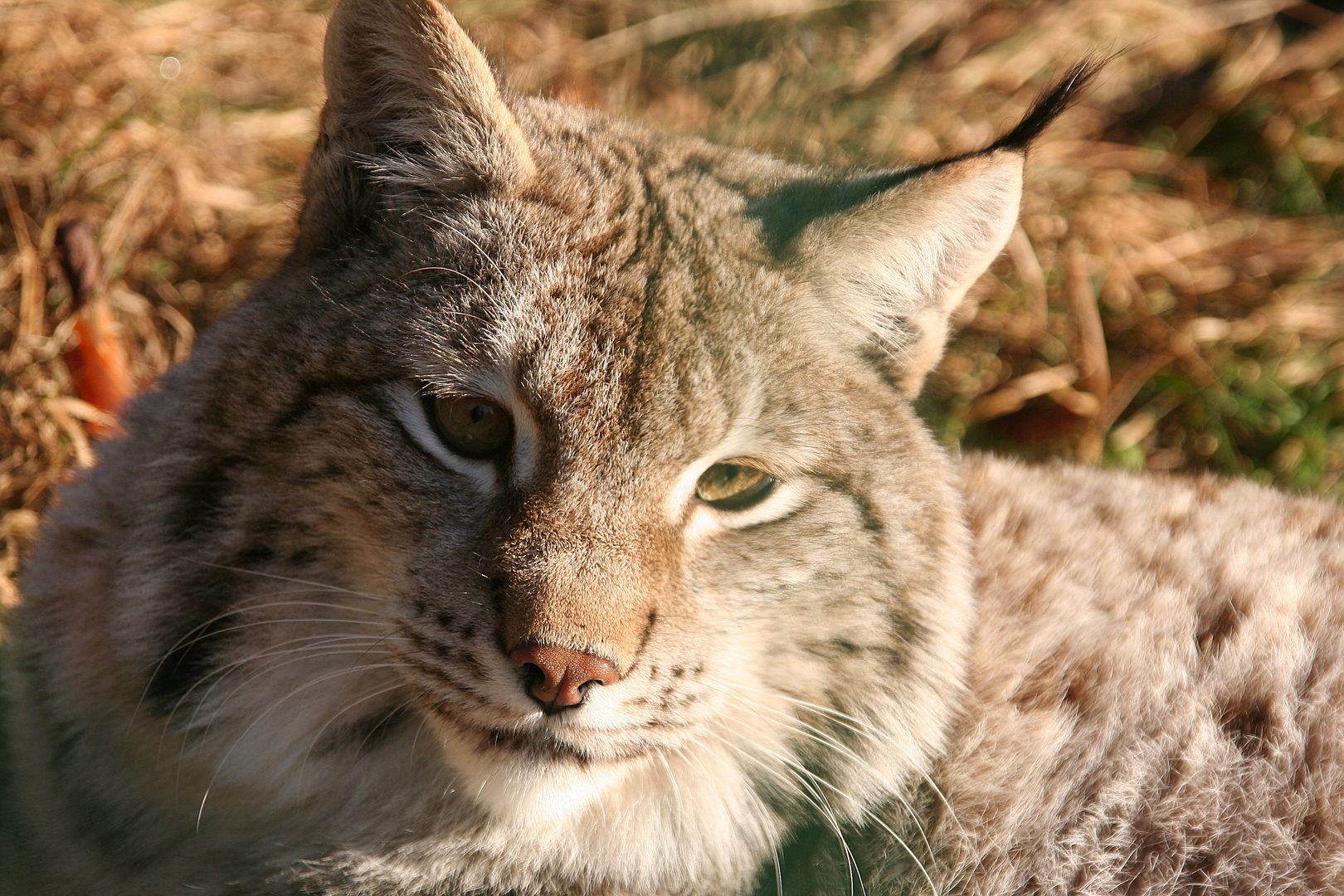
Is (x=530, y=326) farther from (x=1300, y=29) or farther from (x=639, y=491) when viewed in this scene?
(x=1300, y=29)

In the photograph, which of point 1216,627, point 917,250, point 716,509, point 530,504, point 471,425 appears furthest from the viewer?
point 1216,627

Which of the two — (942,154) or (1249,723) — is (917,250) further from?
(942,154)

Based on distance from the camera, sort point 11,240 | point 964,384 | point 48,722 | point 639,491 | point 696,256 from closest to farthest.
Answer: point 639,491, point 696,256, point 48,722, point 11,240, point 964,384

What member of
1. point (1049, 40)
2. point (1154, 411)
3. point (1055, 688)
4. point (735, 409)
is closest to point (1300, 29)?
point (1049, 40)

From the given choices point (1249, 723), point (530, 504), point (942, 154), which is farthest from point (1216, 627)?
point (942, 154)

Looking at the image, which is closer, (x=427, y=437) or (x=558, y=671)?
(x=558, y=671)

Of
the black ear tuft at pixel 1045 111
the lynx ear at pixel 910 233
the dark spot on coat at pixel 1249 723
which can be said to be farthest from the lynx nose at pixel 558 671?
the dark spot on coat at pixel 1249 723

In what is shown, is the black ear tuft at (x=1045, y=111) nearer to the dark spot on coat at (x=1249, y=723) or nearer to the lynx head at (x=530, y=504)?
the lynx head at (x=530, y=504)
